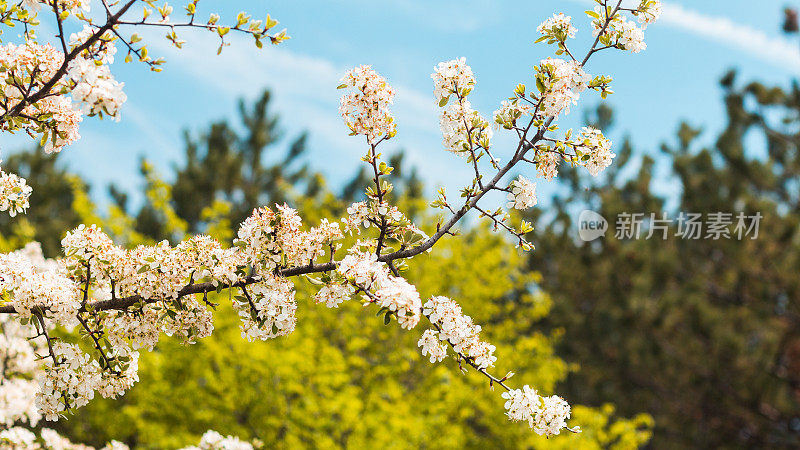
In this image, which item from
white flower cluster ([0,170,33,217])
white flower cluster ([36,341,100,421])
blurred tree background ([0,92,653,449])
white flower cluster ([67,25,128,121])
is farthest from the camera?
blurred tree background ([0,92,653,449])

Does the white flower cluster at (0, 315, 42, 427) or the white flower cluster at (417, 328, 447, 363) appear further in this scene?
the white flower cluster at (0, 315, 42, 427)

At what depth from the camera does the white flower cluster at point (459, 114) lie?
3.48m

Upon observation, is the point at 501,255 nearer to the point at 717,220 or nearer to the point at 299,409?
the point at 299,409

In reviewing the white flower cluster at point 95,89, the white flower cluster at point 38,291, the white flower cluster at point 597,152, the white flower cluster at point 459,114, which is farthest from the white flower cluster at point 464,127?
the white flower cluster at point 38,291

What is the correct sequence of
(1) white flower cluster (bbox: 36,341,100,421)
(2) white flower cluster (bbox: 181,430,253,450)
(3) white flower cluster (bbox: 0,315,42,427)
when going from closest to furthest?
(1) white flower cluster (bbox: 36,341,100,421) → (2) white flower cluster (bbox: 181,430,253,450) → (3) white flower cluster (bbox: 0,315,42,427)

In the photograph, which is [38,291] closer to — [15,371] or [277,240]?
[277,240]

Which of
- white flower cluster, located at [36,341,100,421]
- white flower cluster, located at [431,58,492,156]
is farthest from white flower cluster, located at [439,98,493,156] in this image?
white flower cluster, located at [36,341,100,421]

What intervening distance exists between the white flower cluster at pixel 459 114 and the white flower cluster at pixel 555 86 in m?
0.33

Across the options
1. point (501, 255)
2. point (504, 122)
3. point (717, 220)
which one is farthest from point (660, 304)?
point (504, 122)

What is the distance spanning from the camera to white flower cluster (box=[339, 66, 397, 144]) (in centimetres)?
310

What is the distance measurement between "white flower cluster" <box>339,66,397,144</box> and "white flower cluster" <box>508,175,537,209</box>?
0.77m

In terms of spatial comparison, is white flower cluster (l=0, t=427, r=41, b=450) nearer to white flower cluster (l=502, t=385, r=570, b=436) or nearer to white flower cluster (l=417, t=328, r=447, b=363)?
white flower cluster (l=417, t=328, r=447, b=363)

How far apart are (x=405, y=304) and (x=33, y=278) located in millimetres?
1734

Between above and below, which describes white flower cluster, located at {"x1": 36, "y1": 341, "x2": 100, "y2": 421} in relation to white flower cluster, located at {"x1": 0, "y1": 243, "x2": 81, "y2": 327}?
below
